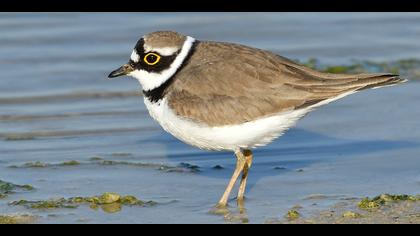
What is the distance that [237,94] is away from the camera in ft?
25.2

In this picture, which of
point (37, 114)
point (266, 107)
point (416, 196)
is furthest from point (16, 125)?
point (416, 196)

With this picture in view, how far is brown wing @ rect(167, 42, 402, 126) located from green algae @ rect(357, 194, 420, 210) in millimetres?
923

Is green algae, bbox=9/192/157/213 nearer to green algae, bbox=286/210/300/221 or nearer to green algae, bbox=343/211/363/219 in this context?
green algae, bbox=286/210/300/221

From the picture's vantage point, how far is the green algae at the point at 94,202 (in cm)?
770

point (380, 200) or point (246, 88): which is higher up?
point (246, 88)

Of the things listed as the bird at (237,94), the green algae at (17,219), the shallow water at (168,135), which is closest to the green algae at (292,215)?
the shallow water at (168,135)

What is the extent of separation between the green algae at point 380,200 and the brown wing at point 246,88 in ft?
3.03

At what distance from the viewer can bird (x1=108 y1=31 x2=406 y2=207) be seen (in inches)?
301

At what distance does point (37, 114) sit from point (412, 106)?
440cm

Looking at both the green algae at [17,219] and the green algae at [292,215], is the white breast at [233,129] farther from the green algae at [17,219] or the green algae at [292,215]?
the green algae at [17,219]

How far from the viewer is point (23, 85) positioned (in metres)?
Result: 11.9

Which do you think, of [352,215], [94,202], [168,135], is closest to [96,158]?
[168,135]

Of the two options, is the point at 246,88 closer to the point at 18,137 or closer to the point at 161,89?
the point at 161,89

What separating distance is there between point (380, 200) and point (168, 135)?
326 centimetres
